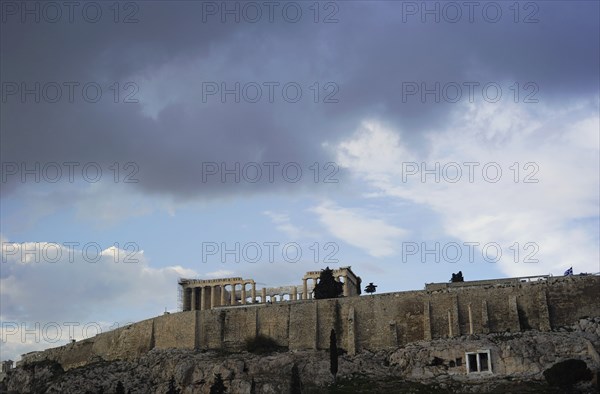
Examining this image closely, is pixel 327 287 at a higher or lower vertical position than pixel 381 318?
higher

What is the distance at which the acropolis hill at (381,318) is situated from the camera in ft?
232

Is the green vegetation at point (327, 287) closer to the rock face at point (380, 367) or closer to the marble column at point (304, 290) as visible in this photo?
the marble column at point (304, 290)

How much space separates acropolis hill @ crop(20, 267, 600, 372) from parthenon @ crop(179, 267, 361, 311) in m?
4.61

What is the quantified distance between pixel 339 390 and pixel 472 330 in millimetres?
13427

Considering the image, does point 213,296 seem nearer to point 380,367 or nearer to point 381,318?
point 381,318

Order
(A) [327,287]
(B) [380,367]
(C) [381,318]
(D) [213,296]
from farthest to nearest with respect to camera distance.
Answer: (D) [213,296]
(A) [327,287]
(C) [381,318]
(B) [380,367]

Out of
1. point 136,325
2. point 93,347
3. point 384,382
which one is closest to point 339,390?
point 384,382

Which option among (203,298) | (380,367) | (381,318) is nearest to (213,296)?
(203,298)

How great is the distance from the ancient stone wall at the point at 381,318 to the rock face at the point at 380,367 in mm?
1985

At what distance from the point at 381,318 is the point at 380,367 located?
270 inches

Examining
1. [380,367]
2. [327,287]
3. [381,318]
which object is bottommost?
[380,367]

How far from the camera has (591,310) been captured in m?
69.2

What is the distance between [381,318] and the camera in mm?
76312

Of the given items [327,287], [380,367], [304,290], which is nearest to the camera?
[380,367]
